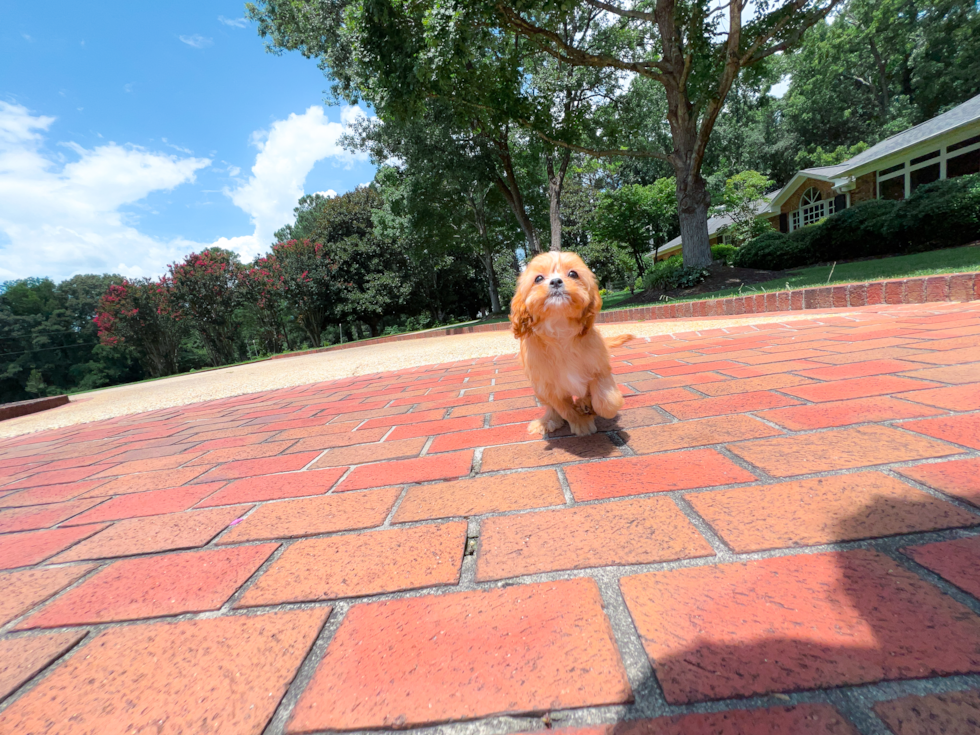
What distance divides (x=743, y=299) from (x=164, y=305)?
84.9ft

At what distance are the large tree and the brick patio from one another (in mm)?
8857

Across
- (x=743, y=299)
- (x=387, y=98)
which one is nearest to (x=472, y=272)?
(x=387, y=98)

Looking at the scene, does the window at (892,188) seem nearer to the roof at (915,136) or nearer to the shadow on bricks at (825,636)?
the roof at (915,136)

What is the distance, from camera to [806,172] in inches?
837

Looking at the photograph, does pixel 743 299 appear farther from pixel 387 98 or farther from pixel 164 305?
pixel 164 305

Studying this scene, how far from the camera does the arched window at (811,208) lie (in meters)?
21.3

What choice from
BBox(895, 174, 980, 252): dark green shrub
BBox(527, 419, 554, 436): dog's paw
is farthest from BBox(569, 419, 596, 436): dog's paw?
BBox(895, 174, 980, 252): dark green shrub

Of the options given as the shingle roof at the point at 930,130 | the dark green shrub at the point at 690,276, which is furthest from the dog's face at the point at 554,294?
the shingle roof at the point at 930,130

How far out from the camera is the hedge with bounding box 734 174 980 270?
10.0m

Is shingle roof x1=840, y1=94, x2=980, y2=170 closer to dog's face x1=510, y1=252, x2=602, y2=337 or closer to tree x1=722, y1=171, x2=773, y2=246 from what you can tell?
tree x1=722, y1=171, x2=773, y2=246

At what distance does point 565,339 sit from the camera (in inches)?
77.4

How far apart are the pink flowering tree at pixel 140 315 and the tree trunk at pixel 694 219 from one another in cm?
2349

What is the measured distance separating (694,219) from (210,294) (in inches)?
894

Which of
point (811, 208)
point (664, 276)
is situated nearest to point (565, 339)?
point (664, 276)
